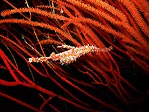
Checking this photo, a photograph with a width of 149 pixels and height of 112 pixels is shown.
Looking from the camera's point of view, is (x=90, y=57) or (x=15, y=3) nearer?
(x=90, y=57)

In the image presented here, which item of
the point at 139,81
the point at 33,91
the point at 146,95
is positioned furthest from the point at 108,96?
the point at 33,91

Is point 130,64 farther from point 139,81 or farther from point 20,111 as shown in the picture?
point 20,111

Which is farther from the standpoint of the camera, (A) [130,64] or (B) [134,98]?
(A) [130,64]

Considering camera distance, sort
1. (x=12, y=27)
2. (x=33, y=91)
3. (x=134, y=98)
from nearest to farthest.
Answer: (x=134, y=98) < (x=33, y=91) < (x=12, y=27)

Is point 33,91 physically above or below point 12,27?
below

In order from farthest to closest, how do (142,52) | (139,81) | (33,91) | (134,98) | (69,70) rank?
1. (33,91)
2. (69,70)
3. (139,81)
4. (134,98)
5. (142,52)

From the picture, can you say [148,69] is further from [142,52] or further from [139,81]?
[139,81]

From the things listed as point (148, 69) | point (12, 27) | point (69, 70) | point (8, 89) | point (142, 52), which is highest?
point (12, 27)

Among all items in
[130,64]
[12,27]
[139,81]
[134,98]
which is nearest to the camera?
[134,98]

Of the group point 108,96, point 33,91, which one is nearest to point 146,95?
point 108,96
